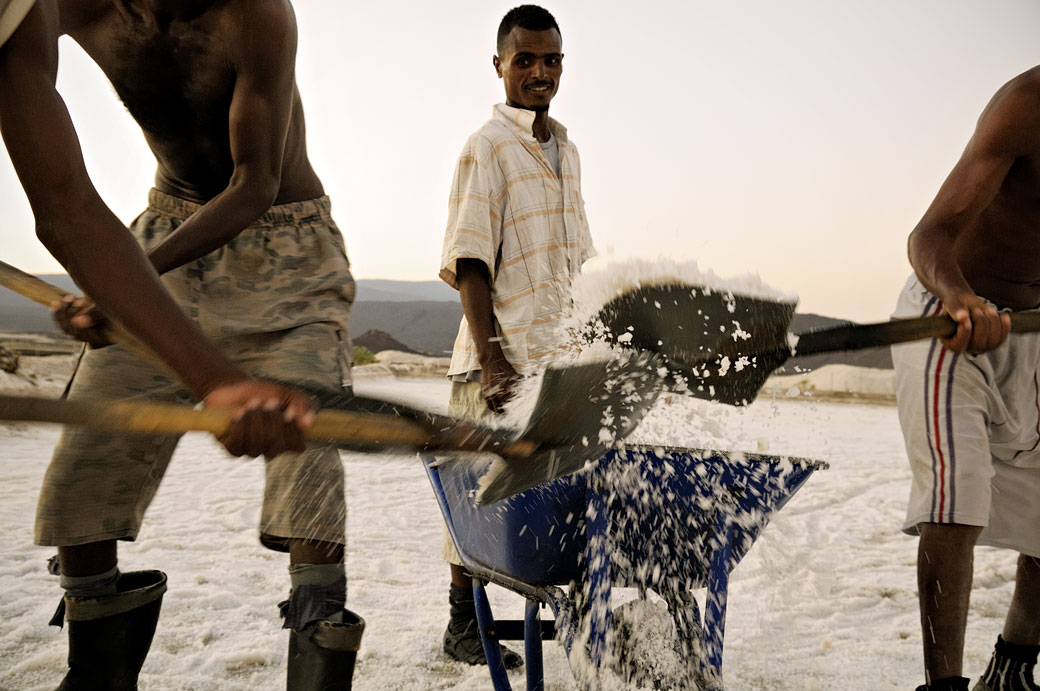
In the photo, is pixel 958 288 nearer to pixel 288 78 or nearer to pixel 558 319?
pixel 558 319

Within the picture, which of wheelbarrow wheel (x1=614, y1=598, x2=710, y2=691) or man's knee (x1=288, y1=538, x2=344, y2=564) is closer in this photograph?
man's knee (x1=288, y1=538, x2=344, y2=564)

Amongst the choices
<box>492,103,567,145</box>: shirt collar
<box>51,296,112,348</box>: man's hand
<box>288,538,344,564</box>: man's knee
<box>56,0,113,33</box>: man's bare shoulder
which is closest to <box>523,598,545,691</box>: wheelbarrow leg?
<box>288,538,344,564</box>: man's knee

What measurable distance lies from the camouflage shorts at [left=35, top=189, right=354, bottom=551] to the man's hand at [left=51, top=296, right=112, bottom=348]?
6 cm

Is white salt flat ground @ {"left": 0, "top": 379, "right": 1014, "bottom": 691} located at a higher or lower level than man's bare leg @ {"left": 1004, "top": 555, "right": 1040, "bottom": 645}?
lower

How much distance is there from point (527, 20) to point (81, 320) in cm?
171

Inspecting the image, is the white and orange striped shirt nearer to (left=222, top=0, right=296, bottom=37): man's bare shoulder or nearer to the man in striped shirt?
the man in striped shirt

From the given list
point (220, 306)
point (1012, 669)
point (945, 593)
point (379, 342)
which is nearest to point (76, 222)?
point (220, 306)

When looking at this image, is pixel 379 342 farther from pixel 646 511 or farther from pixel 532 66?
pixel 646 511

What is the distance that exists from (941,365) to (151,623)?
2024 millimetres

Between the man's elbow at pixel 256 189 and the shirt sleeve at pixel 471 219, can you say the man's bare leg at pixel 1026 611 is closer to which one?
the shirt sleeve at pixel 471 219

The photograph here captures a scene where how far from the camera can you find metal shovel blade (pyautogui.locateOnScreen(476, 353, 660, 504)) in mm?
1484

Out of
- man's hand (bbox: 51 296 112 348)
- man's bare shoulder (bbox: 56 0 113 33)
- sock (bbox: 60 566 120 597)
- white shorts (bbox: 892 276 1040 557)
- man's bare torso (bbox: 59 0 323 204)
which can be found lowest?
sock (bbox: 60 566 120 597)

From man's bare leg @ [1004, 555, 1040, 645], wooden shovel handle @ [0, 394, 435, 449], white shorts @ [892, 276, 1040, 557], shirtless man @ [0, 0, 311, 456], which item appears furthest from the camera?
man's bare leg @ [1004, 555, 1040, 645]

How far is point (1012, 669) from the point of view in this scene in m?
2.17
